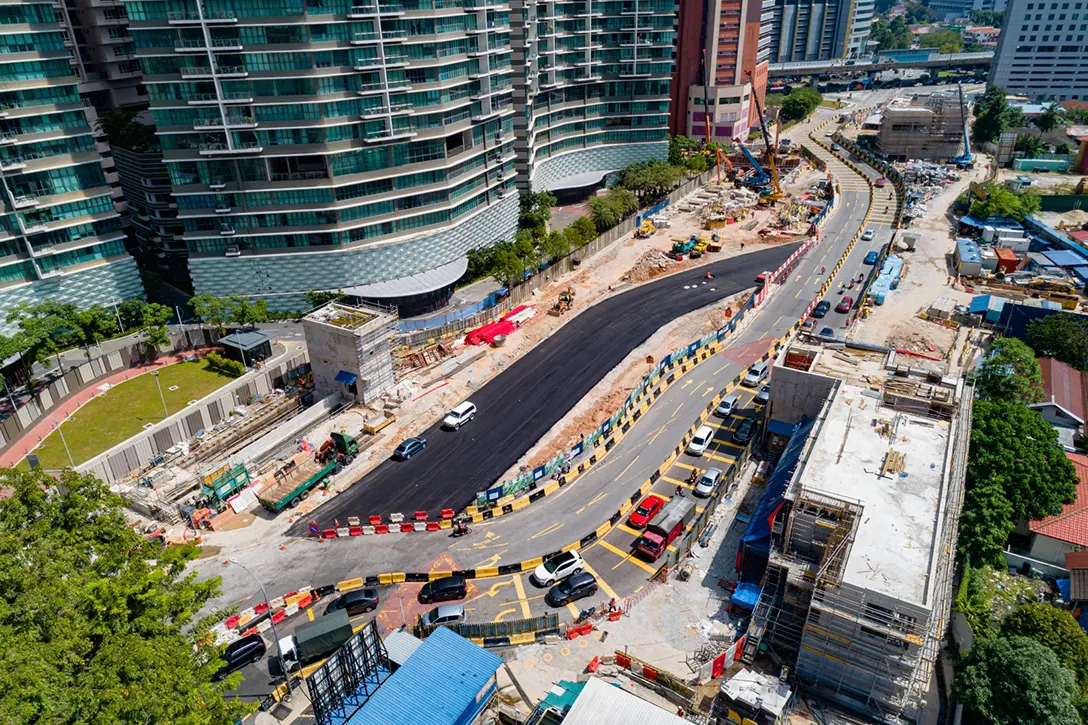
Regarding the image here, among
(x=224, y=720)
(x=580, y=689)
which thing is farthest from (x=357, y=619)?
(x=580, y=689)

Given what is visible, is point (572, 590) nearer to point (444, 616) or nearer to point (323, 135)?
point (444, 616)

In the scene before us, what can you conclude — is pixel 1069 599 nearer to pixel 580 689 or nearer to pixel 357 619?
pixel 580 689


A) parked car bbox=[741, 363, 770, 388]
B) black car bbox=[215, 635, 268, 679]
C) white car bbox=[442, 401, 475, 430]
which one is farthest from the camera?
parked car bbox=[741, 363, 770, 388]

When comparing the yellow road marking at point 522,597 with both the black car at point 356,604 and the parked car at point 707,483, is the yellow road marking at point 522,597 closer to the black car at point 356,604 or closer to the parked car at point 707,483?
the black car at point 356,604

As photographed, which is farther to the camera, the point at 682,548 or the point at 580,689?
the point at 682,548

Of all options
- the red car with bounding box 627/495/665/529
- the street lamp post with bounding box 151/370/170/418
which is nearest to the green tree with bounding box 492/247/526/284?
the street lamp post with bounding box 151/370/170/418

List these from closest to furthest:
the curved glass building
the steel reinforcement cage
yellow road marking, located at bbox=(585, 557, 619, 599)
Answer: the steel reinforcement cage
yellow road marking, located at bbox=(585, 557, 619, 599)
the curved glass building

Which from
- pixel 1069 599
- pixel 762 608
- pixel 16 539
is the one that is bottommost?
pixel 1069 599

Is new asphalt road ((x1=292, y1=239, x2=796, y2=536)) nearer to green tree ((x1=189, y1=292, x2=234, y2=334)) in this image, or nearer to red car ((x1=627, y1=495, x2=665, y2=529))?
red car ((x1=627, y1=495, x2=665, y2=529))
